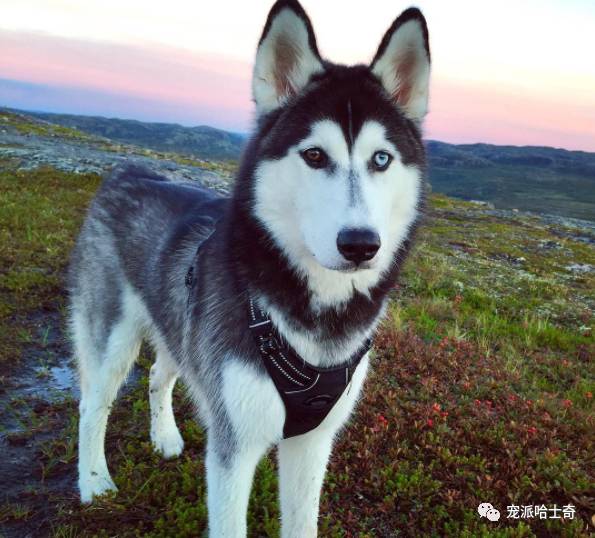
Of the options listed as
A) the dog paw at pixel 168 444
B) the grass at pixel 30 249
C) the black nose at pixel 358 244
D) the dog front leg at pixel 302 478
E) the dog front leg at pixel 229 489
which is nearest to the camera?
the black nose at pixel 358 244

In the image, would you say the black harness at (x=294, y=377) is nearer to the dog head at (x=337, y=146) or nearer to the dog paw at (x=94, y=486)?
the dog head at (x=337, y=146)

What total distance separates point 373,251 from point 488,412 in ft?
13.8

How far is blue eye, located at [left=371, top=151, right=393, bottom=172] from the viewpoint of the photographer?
125 inches

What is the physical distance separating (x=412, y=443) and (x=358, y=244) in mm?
3641

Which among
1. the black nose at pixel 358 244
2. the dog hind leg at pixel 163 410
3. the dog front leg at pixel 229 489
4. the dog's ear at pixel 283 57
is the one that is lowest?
the dog hind leg at pixel 163 410

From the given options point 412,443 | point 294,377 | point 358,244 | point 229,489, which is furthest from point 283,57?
point 412,443

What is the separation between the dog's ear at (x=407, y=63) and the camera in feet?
11.1

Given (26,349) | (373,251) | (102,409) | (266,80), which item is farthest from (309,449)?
(26,349)

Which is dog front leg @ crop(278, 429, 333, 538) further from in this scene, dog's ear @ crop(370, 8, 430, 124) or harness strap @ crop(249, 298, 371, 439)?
dog's ear @ crop(370, 8, 430, 124)

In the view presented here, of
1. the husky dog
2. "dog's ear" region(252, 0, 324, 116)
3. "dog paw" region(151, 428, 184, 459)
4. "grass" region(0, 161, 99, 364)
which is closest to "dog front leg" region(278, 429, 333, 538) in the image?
the husky dog

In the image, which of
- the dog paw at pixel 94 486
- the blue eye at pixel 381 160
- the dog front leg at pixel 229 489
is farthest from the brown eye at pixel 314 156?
the dog paw at pixel 94 486

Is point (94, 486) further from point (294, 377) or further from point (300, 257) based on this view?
point (300, 257)

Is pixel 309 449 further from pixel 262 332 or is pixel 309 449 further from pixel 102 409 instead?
pixel 102 409

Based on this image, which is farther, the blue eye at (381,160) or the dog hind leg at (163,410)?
the dog hind leg at (163,410)
